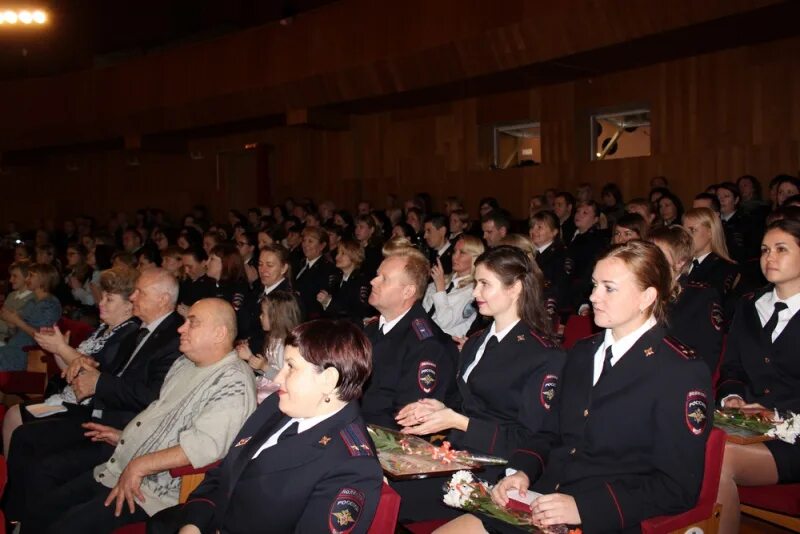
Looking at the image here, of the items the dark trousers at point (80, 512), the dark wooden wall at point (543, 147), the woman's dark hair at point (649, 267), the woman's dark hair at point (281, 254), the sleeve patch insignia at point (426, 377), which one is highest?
the dark wooden wall at point (543, 147)

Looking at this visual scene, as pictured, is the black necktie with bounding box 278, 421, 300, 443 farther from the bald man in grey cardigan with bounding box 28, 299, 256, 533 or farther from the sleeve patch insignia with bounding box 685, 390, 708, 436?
the sleeve patch insignia with bounding box 685, 390, 708, 436

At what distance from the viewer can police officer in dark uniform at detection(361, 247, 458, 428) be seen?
10.6 ft

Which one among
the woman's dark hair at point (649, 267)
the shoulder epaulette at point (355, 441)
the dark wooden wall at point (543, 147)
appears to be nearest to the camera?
the shoulder epaulette at point (355, 441)

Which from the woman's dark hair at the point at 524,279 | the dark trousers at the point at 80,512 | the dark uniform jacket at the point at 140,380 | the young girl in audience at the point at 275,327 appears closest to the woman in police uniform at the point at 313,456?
the dark trousers at the point at 80,512

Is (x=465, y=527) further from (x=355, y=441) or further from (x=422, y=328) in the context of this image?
(x=422, y=328)

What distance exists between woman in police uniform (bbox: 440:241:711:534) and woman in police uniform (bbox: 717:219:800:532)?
0.70 meters

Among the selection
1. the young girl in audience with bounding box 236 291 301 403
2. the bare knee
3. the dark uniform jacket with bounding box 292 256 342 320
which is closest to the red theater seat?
the bare knee

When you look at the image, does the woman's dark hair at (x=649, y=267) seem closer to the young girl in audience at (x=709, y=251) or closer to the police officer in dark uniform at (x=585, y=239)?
the young girl in audience at (x=709, y=251)

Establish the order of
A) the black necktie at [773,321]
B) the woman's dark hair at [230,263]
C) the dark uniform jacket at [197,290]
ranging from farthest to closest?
the dark uniform jacket at [197,290], the woman's dark hair at [230,263], the black necktie at [773,321]

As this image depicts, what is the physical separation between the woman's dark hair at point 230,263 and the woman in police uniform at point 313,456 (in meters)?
3.93

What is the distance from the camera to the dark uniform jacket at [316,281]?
23.0 feet

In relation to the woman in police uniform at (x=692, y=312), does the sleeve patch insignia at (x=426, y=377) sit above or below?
below

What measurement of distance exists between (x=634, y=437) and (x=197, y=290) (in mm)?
4689

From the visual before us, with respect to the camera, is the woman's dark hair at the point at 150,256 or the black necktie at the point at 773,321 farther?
the woman's dark hair at the point at 150,256
